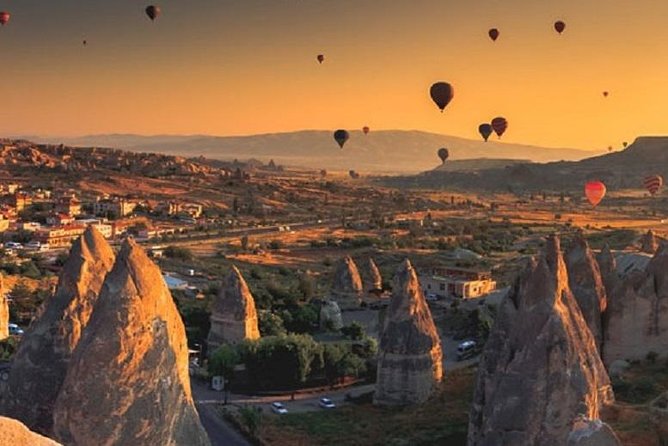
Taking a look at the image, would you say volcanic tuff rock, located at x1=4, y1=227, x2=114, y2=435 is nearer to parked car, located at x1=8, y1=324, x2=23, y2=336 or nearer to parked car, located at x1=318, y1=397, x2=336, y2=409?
parked car, located at x1=318, y1=397, x2=336, y2=409

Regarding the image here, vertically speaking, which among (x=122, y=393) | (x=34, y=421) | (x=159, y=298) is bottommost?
(x=34, y=421)

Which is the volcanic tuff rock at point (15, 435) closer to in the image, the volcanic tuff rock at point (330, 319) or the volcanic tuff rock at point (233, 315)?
the volcanic tuff rock at point (233, 315)

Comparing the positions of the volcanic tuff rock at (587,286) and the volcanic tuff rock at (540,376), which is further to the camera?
the volcanic tuff rock at (587,286)

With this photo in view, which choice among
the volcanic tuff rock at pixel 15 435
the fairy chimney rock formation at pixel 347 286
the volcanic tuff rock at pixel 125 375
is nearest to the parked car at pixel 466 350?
the fairy chimney rock formation at pixel 347 286

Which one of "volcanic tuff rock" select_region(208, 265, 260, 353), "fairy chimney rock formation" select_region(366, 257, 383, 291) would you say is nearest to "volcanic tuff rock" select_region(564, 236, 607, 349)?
"volcanic tuff rock" select_region(208, 265, 260, 353)

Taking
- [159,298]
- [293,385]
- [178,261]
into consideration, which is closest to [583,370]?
[159,298]

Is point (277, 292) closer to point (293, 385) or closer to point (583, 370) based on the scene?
point (293, 385)
